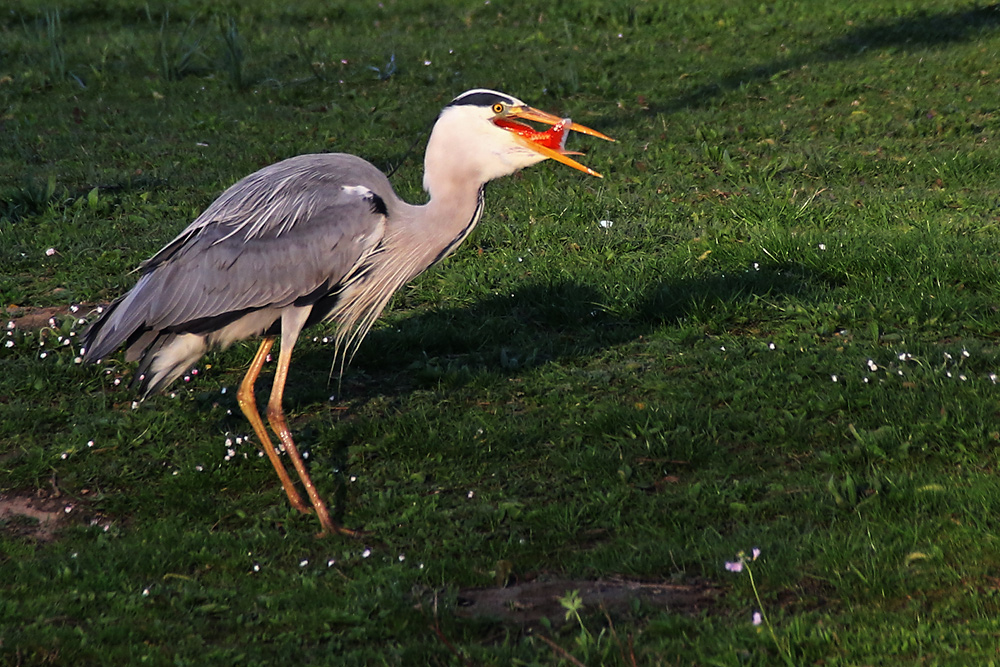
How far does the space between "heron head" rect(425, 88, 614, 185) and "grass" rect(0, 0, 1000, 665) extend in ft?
4.15

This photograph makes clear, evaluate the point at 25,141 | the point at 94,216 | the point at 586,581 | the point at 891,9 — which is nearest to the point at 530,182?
the point at 94,216

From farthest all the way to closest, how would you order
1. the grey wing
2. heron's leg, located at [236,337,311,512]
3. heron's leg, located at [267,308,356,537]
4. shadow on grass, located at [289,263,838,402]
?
shadow on grass, located at [289,263,838,402]
the grey wing
heron's leg, located at [236,337,311,512]
heron's leg, located at [267,308,356,537]

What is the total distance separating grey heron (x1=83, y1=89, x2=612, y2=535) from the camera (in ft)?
16.7

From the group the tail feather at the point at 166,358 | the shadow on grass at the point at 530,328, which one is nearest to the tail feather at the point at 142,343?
the tail feather at the point at 166,358

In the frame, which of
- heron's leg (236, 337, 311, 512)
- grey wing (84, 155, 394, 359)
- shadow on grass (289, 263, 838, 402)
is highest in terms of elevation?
grey wing (84, 155, 394, 359)

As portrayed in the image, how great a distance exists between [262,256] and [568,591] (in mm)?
2126

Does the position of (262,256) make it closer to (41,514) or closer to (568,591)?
(41,514)

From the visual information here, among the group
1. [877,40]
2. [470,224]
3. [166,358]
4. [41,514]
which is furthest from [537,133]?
[877,40]

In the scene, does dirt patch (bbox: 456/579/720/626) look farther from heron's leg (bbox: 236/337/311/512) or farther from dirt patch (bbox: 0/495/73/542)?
dirt patch (bbox: 0/495/73/542)

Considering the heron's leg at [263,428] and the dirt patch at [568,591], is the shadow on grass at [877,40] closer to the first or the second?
the heron's leg at [263,428]

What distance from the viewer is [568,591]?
4.09m

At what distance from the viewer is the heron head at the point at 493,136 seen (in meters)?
5.04

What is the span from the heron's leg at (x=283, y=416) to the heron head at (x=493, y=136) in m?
1.03

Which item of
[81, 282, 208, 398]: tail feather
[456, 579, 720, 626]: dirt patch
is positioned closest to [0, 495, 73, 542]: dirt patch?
[81, 282, 208, 398]: tail feather
